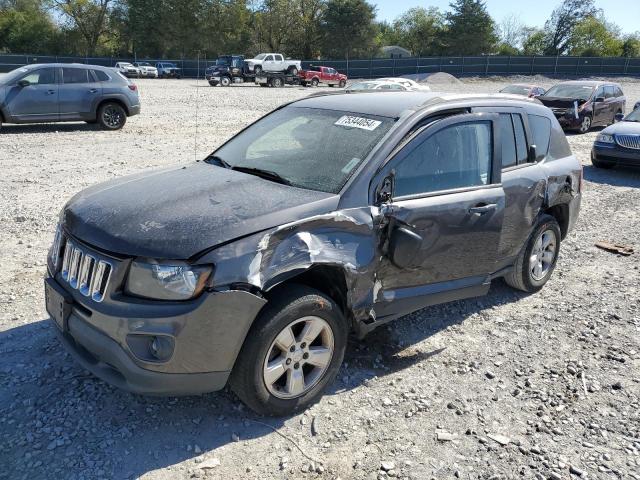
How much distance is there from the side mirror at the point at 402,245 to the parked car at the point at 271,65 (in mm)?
36825

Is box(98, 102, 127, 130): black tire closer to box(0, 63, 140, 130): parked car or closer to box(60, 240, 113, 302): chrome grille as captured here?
box(0, 63, 140, 130): parked car

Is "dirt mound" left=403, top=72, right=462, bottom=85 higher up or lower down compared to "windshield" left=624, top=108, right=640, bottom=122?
higher up

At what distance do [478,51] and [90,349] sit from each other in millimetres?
71975

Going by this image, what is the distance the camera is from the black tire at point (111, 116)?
13727 millimetres

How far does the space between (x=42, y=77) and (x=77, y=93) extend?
0.82 metres

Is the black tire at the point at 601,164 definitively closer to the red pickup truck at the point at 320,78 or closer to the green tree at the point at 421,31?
the red pickup truck at the point at 320,78

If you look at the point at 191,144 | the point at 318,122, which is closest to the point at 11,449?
the point at 318,122

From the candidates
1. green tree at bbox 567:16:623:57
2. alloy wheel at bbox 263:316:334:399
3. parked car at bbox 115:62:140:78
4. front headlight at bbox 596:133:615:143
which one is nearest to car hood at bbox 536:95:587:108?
front headlight at bbox 596:133:615:143

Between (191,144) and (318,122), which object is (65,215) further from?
(191,144)

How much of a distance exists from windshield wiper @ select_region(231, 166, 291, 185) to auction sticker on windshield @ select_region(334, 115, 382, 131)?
648 millimetres

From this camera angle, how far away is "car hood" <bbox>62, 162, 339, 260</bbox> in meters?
2.79

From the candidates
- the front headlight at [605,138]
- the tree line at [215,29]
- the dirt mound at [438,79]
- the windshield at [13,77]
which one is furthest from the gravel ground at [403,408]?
the tree line at [215,29]

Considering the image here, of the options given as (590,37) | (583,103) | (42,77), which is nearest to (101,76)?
(42,77)

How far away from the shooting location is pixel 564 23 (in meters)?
78.4
